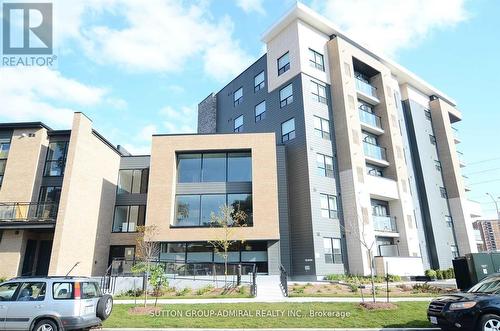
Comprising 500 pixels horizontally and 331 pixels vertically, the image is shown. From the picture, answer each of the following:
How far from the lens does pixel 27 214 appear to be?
23.0 meters

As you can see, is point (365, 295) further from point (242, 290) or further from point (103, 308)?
point (103, 308)

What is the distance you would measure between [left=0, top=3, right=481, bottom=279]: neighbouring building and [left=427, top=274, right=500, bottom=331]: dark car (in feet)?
30.6

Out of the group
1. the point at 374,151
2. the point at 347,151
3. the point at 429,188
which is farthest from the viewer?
the point at 429,188

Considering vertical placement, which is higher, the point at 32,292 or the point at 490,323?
the point at 32,292

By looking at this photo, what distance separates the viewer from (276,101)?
103ft

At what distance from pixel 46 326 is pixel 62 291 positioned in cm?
96

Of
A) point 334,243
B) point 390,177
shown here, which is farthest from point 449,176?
point 334,243

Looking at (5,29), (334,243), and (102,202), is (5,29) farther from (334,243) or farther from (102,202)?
(334,243)

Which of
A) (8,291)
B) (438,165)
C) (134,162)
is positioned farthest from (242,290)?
(438,165)

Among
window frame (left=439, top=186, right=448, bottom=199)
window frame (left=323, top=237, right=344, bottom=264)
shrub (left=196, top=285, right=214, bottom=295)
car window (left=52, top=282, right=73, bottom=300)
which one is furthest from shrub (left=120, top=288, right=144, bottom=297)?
window frame (left=439, top=186, right=448, bottom=199)

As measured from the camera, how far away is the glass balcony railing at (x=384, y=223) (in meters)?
28.7

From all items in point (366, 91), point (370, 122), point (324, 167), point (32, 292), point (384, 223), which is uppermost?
point (366, 91)

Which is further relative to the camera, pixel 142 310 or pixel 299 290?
pixel 299 290

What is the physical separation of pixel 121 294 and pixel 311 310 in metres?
10.8
